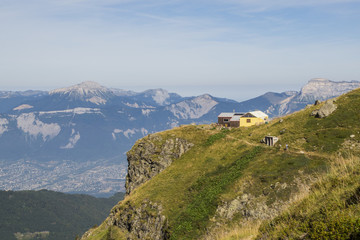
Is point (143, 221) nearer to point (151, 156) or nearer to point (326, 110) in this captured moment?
point (151, 156)

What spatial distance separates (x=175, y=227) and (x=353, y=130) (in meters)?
39.2

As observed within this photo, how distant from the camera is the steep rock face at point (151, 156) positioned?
8488 centimetres

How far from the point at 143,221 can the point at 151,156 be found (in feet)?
76.4

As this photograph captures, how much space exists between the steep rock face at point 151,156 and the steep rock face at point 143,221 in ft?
40.2

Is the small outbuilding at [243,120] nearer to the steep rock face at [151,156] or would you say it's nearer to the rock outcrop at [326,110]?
the steep rock face at [151,156]

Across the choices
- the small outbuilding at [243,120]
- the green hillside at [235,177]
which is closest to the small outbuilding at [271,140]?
the green hillside at [235,177]

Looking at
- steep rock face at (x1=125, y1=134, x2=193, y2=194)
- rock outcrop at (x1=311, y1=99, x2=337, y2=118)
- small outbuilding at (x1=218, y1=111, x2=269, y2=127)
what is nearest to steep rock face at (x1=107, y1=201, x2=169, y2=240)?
steep rock face at (x1=125, y1=134, x2=193, y2=194)

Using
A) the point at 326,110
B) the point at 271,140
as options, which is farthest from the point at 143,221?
the point at 326,110

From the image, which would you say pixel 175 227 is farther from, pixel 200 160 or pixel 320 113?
pixel 320 113

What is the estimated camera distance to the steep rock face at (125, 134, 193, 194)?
8488 cm

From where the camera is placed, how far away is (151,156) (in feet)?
286

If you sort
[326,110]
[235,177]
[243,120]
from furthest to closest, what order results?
1. [243,120]
2. [326,110]
3. [235,177]

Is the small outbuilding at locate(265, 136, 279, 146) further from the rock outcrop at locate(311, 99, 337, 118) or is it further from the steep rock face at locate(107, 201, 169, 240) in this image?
the steep rock face at locate(107, 201, 169, 240)

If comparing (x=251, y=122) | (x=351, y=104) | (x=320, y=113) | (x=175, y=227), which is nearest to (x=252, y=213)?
(x=175, y=227)
